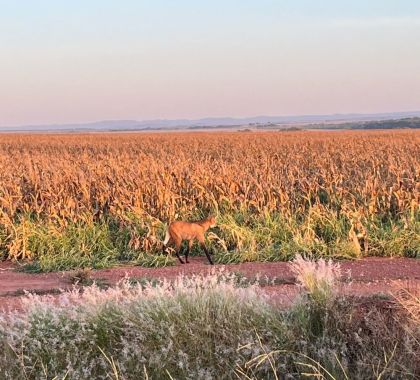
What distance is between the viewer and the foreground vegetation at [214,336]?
5.31 m

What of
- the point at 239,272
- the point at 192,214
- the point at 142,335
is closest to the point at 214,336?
the point at 142,335

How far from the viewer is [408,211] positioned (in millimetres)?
12391

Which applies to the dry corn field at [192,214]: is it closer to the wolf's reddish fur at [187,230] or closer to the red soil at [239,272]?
the red soil at [239,272]

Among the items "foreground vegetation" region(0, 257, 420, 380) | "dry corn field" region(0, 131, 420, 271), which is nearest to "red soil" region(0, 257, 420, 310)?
"dry corn field" region(0, 131, 420, 271)

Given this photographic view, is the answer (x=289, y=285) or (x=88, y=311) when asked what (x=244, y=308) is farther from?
(x=289, y=285)

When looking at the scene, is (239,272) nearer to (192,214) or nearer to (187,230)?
(187,230)

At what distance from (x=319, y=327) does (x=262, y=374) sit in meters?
0.74

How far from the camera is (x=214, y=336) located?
5.66 meters

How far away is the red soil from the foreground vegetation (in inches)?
80.1

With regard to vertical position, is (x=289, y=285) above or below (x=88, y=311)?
below

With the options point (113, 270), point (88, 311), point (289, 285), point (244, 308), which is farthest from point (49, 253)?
point (244, 308)

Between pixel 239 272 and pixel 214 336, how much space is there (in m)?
3.44

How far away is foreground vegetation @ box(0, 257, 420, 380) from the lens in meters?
5.31

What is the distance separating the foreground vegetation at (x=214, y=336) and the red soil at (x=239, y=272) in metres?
2.04
